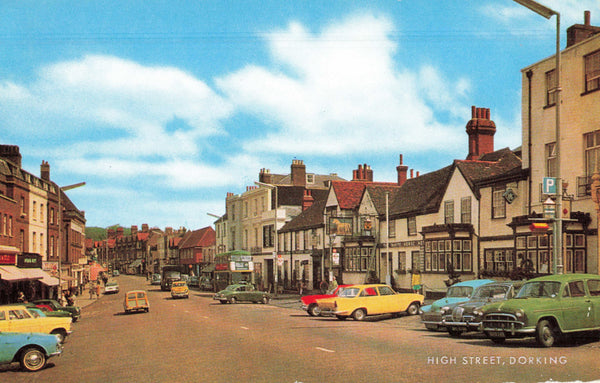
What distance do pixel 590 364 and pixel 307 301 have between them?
779 inches

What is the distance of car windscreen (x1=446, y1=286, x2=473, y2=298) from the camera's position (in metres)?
22.1

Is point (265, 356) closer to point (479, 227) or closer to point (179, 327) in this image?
point (179, 327)

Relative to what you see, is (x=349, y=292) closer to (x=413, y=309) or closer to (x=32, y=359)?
(x=413, y=309)

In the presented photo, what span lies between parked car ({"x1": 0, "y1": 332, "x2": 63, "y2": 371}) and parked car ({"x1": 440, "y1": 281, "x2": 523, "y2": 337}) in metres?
11.7

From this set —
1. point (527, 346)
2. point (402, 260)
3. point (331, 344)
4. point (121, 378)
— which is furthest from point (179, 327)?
point (402, 260)

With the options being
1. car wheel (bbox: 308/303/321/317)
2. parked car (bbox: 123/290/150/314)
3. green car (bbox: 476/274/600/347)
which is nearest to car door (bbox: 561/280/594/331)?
green car (bbox: 476/274/600/347)

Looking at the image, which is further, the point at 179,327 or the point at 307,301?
the point at 307,301

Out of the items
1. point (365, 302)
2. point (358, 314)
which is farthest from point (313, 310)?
point (365, 302)

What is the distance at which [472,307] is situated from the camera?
19.2 meters

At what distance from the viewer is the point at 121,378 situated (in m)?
13.0

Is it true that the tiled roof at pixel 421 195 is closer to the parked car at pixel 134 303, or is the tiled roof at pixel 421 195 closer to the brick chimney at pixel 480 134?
the brick chimney at pixel 480 134

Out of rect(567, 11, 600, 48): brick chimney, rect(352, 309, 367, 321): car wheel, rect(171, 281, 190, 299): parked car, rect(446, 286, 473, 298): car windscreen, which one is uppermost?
rect(567, 11, 600, 48): brick chimney

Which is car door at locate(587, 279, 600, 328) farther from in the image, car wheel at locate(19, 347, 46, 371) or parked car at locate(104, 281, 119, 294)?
parked car at locate(104, 281, 119, 294)

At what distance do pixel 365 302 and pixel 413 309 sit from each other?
2.65 metres
